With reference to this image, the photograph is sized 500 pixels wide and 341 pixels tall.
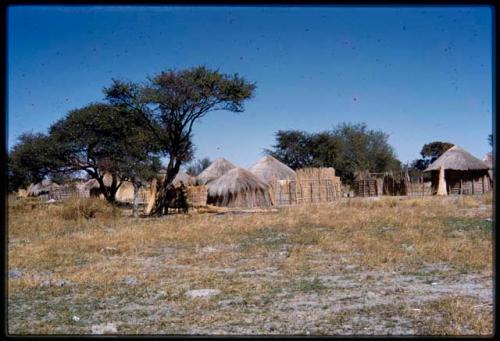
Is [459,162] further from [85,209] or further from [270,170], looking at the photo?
[85,209]

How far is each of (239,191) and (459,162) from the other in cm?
1344

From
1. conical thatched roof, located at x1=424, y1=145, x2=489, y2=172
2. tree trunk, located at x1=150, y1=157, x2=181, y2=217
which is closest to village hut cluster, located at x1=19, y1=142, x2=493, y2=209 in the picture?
conical thatched roof, located at x1=424, y1=145, x2=489, y2=172

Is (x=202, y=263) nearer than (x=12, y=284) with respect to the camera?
No

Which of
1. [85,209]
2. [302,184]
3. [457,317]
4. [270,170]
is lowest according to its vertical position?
[457,317]

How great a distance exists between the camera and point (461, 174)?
32.0m

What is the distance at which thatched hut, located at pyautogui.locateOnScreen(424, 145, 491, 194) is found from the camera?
103 ft

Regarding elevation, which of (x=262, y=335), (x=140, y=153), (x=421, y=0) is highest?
(x=140, y=153)

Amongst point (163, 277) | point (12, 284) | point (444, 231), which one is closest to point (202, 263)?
point (163, 277)

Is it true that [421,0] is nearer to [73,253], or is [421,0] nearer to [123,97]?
[73,253]

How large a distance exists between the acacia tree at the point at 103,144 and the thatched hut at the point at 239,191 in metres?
3.70

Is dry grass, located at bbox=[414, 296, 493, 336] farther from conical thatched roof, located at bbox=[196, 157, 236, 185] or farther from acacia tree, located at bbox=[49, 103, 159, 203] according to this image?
conical thatched roof, located at bbox=[196, 157, 236, 185]

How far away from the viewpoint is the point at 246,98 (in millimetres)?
21969

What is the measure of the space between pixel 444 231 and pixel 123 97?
15.0 metres

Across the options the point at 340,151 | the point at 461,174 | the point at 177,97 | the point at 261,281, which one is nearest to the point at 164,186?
the point at 177,97
